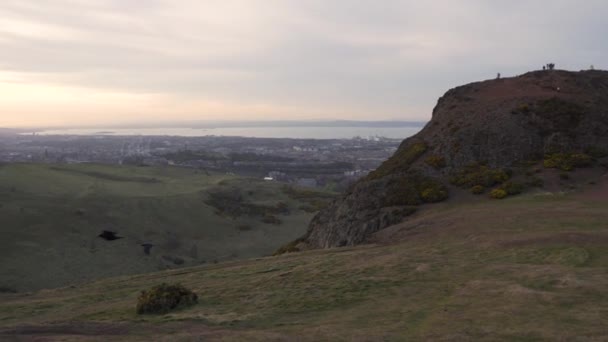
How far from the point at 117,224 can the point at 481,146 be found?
36351mm

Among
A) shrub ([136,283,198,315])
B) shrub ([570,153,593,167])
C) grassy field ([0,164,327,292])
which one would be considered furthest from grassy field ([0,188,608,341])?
grassy field ([0,164,327,292])

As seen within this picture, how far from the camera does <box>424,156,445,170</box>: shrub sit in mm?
34688

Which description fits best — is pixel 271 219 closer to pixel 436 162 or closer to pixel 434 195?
pixel 436 162

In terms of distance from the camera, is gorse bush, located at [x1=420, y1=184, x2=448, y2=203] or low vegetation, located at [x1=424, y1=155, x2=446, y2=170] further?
low vegetation, located at [x1=424, y1=155, x2=446, y2=170]

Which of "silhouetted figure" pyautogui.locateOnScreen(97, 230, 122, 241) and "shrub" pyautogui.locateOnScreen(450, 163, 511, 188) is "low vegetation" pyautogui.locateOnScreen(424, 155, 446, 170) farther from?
"silhouetted figure" pyautogui.locateOnScreen(97, 230, 122, 241)

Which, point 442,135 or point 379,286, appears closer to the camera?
point 379,286

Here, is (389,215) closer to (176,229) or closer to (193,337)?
(193,337)

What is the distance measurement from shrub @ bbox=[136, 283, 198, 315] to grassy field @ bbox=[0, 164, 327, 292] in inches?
831

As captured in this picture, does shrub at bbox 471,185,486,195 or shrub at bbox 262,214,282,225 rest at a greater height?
shrub at bbox 471,185,486,195

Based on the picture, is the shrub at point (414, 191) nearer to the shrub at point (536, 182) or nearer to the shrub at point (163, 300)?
the shrub at point (536, 182)

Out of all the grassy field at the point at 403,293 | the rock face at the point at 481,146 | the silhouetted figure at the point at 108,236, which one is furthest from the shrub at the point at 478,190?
the silhouetted figure at the point at 108,236

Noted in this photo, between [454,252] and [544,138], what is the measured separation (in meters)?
19.3

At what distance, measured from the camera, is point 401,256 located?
20062 millimetres

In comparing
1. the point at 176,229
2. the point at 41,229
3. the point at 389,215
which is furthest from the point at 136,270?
the point at 389,215
